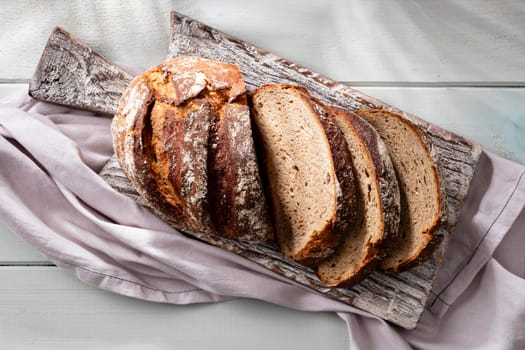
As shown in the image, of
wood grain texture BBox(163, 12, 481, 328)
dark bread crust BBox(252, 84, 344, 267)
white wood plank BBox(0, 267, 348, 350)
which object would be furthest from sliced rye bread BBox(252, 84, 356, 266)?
white wood plank BBox(0, 267, 348, 350)

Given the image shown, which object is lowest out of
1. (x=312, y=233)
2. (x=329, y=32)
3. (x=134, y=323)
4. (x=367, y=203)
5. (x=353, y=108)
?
(x=134, y=323)

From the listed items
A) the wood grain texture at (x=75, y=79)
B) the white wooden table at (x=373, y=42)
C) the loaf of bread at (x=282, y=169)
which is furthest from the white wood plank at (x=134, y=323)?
the white wooden table at (x=373, y=42)

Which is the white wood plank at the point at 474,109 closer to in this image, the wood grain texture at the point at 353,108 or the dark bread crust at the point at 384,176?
the wood grain texture at the point at 353,108

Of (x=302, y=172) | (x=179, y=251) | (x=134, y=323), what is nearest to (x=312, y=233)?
(x=302, y=172)

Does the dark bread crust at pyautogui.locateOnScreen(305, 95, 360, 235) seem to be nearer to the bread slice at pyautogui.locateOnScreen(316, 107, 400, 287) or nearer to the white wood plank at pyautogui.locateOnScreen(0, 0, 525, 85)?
the bread slice at pyautogui.locateOnScreen(316, 107, 400, 287)

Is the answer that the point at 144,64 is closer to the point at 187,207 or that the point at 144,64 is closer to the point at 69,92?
the point at 69,92

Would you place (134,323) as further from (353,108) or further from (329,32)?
(329,32)

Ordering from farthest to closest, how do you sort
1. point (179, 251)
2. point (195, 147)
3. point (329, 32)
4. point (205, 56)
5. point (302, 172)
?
point (329, 32) < point (205, 56) < point (179, 251) < point (302, 172) < point (195, 147)

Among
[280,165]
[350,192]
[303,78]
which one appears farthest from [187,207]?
[303,78]

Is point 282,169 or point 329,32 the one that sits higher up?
point 329,32
